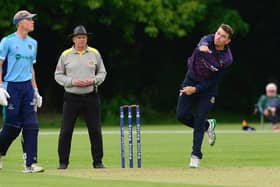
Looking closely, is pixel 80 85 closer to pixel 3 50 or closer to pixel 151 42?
pixel 3 50

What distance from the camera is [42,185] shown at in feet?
44.0

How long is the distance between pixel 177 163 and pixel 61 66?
271cm

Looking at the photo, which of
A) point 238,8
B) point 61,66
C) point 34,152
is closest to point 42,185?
point 34,152

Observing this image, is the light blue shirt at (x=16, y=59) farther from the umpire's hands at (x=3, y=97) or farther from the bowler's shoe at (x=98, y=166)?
the bowler's shoe at (x=98, y=166)

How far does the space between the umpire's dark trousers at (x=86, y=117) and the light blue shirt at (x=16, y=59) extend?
1137mm

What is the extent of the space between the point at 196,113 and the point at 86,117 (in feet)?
5.63

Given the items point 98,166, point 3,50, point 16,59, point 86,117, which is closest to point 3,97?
point 16,59

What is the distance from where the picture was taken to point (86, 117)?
16844 millimetres

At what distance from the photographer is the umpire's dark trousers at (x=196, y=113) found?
54.6 ft

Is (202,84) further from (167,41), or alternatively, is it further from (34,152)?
(167,41)

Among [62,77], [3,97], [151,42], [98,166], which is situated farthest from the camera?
[151,42]

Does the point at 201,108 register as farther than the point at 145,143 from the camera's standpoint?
No

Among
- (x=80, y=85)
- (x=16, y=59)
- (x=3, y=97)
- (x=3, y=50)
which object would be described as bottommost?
(x=3, y=97)

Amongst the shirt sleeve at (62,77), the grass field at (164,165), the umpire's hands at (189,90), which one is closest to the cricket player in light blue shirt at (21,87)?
the grass field at (164,165)
